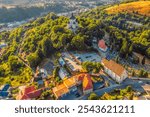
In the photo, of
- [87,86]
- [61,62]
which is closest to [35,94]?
[87,86]

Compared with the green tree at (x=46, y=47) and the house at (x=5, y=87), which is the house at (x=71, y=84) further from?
the green tree at (x=46, y=47)

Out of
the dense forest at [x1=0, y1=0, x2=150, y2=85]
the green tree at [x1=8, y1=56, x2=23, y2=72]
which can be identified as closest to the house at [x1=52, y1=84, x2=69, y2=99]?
the dense forest at [x1=0, y1=0, x2=150, y2=85]

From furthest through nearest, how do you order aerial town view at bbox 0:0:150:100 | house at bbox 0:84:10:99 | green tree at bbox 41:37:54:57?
green tree at bbox 41:37:54:57 < house at bbox 0:84:10:99 < aerial town view at bbox 0:0:150:100

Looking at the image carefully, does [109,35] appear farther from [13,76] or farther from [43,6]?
[43,6]

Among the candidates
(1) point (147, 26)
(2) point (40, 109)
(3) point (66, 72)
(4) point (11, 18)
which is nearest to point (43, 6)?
(4) point (11, 18)

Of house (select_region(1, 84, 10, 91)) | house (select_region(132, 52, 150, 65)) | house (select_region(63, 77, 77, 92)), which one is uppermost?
house (select_region(63, 77, 77, 92))

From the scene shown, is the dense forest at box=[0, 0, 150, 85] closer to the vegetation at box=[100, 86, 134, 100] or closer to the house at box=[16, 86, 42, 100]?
the house at box=[16, 86, 42, 100]
